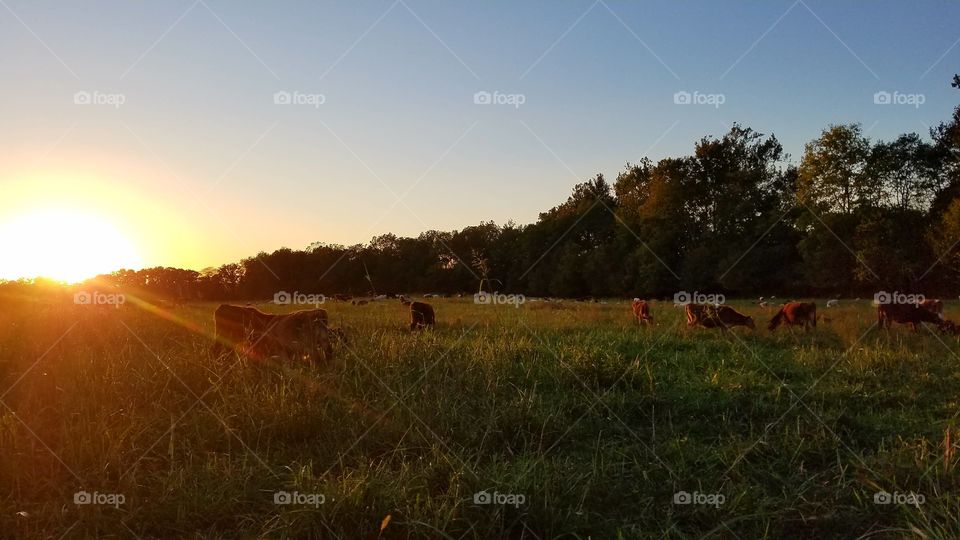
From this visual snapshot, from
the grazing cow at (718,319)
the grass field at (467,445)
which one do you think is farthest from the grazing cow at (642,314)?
the grass field at (467,445)

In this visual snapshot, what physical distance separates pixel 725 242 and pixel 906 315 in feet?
124

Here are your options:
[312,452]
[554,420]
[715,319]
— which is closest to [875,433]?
[554,420]

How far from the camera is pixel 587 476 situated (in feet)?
A: 14.3

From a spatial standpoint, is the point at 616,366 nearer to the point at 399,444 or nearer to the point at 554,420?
the point at 554,420

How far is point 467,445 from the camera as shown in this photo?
5.13 m

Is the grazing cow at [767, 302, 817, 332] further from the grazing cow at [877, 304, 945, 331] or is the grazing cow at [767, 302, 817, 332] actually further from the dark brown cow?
the dark brown cow

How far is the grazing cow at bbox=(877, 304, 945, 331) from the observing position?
46.6ft

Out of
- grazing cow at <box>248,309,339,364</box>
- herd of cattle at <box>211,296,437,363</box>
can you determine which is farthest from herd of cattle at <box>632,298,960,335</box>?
grazing cow at <box>248,309,339,364</box>

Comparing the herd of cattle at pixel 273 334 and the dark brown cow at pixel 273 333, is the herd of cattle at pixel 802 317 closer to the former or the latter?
the herd of cattle at pixel 273 334

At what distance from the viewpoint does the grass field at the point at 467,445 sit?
3.77 meters

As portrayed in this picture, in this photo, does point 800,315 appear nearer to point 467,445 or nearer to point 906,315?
point 906,315

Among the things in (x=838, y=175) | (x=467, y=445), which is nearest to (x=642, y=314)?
(x=467, y=445)

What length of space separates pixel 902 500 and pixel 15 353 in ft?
34.2

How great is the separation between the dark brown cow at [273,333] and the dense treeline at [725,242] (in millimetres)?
17564
